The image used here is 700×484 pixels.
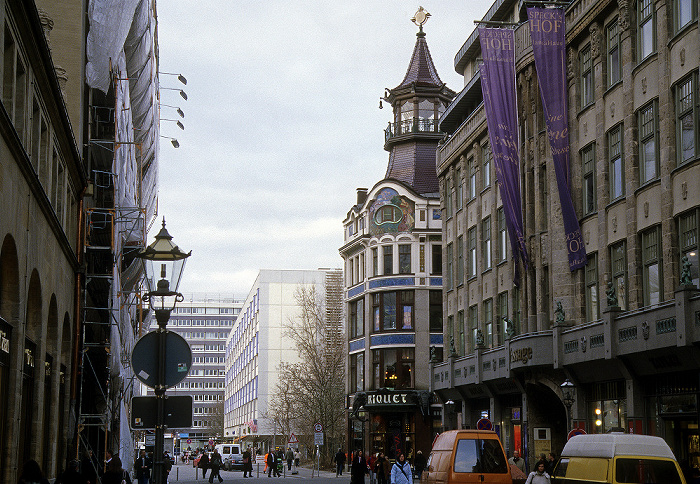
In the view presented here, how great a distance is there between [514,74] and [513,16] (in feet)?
25.7

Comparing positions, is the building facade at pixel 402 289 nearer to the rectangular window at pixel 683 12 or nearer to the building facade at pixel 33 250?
the rectangular window at pixel 683 12

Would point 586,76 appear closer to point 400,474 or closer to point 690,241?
point 690,241

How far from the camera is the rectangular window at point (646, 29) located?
2730 cm

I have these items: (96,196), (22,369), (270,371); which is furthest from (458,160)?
Result: (270,371)

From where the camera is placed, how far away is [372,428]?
61.5 m

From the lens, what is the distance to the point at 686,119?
82.5 ft

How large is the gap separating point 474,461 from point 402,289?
39581mm

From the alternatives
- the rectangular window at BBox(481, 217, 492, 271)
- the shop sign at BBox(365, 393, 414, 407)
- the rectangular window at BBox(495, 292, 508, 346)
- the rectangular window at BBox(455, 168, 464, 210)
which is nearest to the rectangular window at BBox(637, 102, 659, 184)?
the rectangular window at BBox(495, 292, 508, 346)

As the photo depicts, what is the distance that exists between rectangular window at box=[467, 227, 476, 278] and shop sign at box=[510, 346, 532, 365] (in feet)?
30.3

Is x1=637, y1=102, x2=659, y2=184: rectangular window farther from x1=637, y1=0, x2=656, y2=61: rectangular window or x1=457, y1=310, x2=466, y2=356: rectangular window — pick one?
x1=457, y1=310, x2=466, y2=356: rectangular window

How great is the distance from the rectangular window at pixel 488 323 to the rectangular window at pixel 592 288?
9947 millimetres

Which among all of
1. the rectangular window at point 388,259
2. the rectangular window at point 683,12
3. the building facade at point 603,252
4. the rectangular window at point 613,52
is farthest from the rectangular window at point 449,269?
the rectangular window at point 683,12

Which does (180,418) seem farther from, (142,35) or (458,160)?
(458,160)

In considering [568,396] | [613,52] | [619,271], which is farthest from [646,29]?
[568,396]
